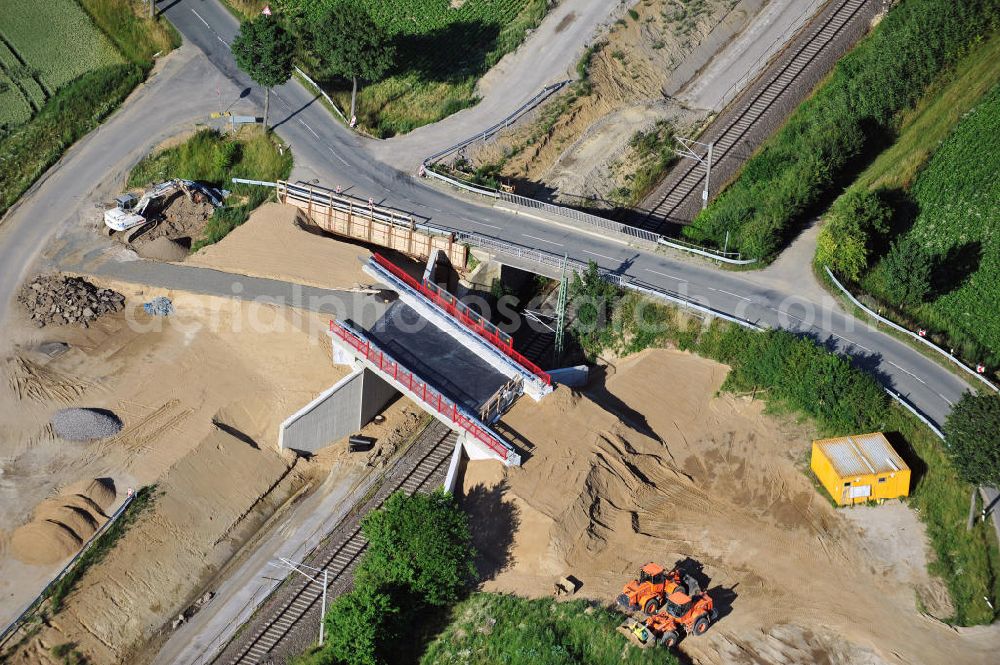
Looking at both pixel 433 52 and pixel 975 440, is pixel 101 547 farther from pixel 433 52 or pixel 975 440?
pixel 433 52

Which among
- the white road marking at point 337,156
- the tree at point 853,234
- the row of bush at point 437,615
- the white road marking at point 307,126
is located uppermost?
the tree at point 853,234

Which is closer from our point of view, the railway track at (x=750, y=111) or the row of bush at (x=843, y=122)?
the row of bush at (x=843, y=122)

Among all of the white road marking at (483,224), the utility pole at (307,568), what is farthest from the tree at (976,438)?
the utility pole at (307,568)

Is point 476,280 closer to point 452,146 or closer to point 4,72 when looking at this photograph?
point 452,146

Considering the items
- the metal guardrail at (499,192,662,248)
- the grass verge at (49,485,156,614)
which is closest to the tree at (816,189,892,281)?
the metal guardrail at (499,192,662,248)

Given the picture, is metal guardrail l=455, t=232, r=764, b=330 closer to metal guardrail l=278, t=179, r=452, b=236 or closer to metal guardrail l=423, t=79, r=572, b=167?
metal guardrail l=278, t=179, r=452, b=236

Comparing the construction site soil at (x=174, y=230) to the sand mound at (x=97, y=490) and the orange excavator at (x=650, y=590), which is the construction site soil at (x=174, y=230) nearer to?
the sand mound at (x=97, y=490)

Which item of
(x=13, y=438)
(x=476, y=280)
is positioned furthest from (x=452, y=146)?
(x=13, y=438)
